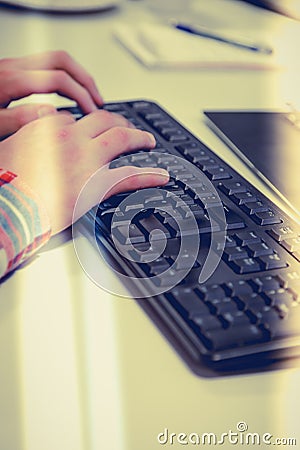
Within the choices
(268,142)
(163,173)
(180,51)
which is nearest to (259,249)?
(163,173)

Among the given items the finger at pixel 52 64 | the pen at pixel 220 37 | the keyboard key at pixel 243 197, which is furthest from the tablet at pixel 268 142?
the pen at pixel 220 37

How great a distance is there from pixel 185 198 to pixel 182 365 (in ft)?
0.57

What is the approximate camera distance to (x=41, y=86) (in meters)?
0.79

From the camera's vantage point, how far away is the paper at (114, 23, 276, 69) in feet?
3.15

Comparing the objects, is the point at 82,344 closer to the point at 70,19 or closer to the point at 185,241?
the point at 185,241

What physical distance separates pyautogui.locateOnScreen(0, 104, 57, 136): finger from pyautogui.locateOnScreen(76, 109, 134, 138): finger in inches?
2.3

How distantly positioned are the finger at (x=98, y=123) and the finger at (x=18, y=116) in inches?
2.3

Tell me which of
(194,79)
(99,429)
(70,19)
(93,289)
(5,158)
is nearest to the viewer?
(99,429)

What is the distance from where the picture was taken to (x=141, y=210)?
0.55 m

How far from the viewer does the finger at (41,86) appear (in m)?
0.77

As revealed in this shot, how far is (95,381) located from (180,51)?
656 mm

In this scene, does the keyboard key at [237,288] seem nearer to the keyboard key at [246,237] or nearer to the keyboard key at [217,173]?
the keyboard key at [246,237]

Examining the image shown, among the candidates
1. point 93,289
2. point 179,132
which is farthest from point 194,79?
point 93,289

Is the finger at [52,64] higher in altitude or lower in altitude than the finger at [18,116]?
higher
